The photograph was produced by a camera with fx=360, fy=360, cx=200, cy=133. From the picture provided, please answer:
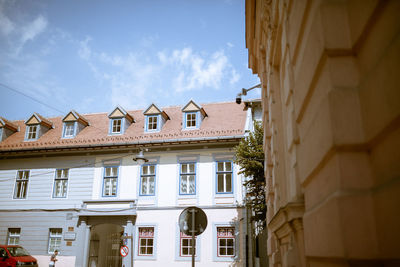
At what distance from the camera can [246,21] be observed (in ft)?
35.7

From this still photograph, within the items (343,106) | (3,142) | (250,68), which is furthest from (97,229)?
(343,106)

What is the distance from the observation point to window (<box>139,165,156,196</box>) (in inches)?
848

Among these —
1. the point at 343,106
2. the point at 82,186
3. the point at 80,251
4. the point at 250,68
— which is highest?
the point at 250,68

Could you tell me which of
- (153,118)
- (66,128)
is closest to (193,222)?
(153,118)

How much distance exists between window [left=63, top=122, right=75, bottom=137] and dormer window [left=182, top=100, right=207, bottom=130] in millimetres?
8026

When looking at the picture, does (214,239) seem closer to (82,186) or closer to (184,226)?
(82,186)

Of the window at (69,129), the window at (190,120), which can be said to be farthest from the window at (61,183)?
the window at (190,120)

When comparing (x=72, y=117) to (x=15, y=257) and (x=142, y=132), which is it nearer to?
(x=142, y=132)

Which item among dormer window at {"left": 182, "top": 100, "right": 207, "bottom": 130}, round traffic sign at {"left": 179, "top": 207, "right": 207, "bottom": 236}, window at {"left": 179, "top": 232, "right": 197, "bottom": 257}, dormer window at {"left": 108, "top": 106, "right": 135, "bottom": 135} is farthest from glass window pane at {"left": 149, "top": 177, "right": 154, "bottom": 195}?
round traffic sign at {"left": 179, "top": 207, "right": 207, "bottom": 236}

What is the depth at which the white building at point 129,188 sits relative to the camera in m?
20.2

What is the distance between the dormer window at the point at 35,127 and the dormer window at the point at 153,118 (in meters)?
8.06

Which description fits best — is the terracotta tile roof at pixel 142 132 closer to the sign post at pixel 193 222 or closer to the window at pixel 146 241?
the window at pixel 146 241

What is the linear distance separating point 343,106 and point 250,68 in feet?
35.5

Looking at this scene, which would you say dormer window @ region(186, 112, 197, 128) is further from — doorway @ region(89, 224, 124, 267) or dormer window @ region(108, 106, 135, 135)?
doorway @ region(89, 224, 124, 267)
